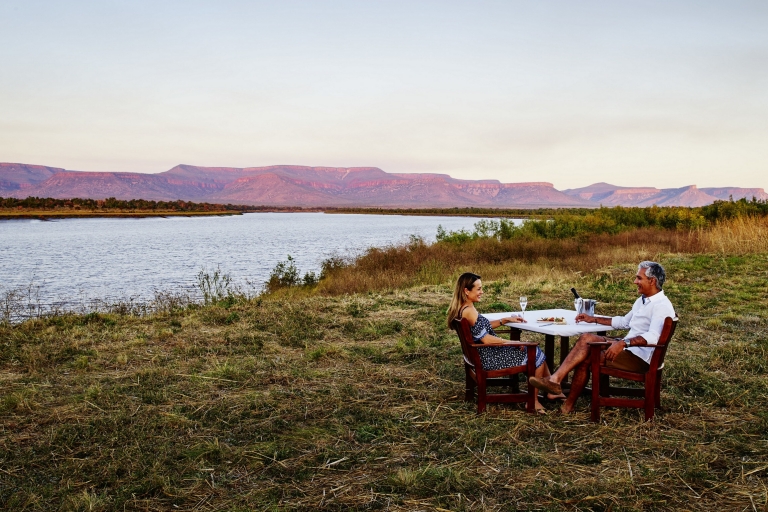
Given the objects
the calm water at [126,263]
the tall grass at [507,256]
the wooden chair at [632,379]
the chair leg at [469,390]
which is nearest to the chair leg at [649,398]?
the wooden chair at [632,379]

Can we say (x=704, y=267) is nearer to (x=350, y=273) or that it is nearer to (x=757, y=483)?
(x=350, y=273)

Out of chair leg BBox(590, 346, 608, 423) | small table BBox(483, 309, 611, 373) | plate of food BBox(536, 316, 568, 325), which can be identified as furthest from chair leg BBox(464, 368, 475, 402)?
chair leg BBox(590, 346, 608, 423)

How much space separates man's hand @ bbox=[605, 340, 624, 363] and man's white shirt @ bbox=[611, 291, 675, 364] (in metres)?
0.14

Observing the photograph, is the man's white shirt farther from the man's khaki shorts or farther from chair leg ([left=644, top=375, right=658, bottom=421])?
chair leg ([left=644, top=375, right=658, bottom=421])

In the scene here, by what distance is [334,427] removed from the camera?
540cm

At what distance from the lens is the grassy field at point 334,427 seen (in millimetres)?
4121

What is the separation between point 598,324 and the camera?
588 cm

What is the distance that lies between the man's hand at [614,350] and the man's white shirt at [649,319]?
0.45ft

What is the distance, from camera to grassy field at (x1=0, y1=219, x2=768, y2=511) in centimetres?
412

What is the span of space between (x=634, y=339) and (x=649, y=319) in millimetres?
256

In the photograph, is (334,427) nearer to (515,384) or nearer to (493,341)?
(493,341)

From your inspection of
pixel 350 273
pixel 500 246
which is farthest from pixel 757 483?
pixel 500 246

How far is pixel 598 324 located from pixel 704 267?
1290 centimetres

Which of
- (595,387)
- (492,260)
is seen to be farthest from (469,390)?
(492,260)
